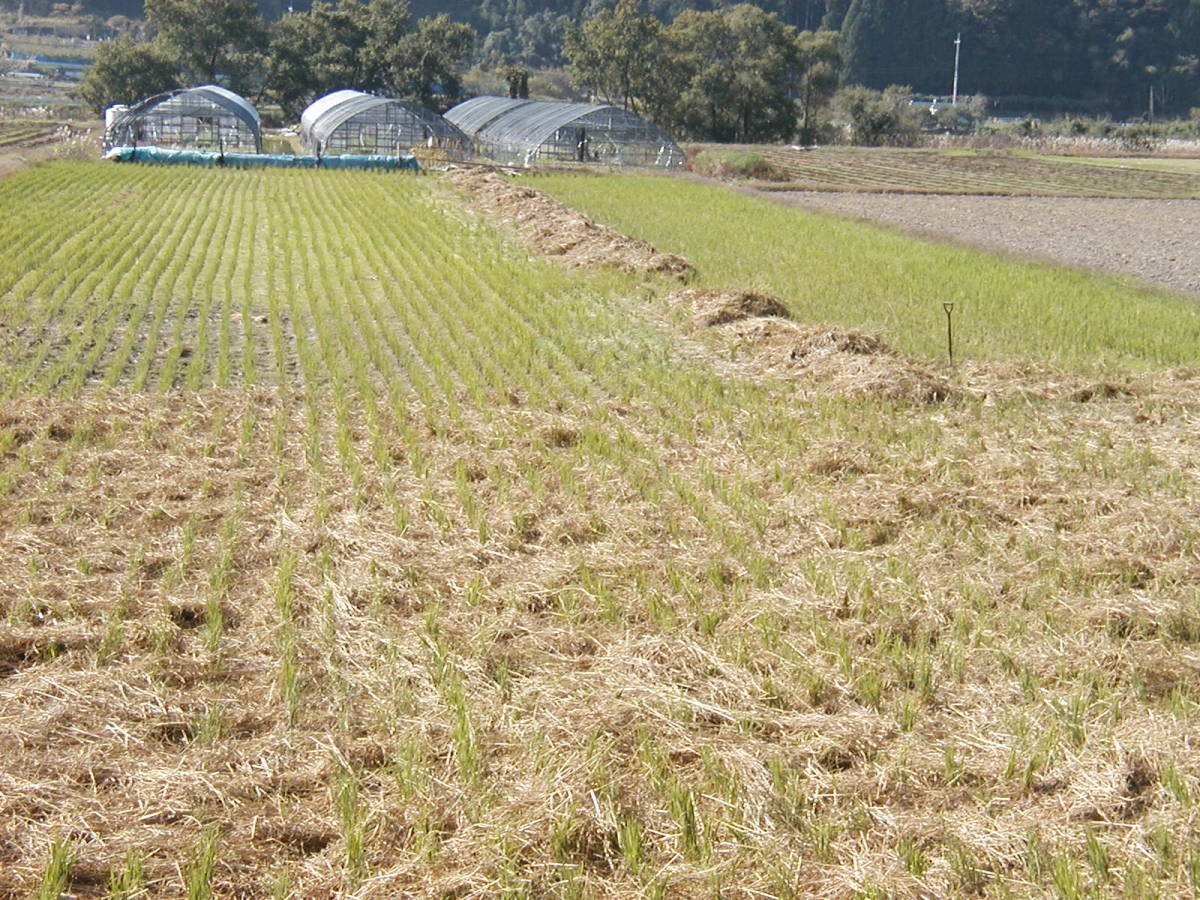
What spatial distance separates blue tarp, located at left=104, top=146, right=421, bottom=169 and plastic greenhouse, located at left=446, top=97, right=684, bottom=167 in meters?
4.61

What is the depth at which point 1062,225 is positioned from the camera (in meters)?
23.7

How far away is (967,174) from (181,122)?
24.8m

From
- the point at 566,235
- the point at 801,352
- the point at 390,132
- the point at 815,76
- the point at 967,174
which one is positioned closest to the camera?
the point at 801,352

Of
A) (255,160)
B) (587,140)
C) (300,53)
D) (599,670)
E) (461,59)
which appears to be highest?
(461,59)

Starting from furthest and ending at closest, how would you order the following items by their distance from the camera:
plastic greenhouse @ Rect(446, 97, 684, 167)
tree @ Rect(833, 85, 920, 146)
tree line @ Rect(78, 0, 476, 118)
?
tree @ Rect(833, 85, 920, 146) < tree line @ Rect(78, 0, 476, 118) < plastic greenhouse @ Rect(446, 97, 684, 167)

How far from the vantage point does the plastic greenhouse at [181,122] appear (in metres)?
35.3

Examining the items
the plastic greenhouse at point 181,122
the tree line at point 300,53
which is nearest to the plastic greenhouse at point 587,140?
the plastic greenhouse at point 181,122

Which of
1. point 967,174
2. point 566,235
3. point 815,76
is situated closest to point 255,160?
point 566,235

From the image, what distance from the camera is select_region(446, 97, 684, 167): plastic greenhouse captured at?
115 ft

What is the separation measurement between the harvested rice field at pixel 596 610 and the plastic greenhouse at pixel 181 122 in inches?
1044

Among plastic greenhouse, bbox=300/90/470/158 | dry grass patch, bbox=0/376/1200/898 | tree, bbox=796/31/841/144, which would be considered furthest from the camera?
tree, bbox=796/31/841/144

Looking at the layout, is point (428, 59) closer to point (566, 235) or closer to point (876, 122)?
point (876, 122)

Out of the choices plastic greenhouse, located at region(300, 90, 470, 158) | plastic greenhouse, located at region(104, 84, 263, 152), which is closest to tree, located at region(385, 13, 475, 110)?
plastic greenhouse, located at region(104, 84, 263, 152)

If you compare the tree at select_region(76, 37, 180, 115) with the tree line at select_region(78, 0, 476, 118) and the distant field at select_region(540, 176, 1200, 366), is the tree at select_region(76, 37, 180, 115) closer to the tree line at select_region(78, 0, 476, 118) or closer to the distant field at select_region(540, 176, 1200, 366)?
the tree line at select_region(78, 0, 476, 118)
